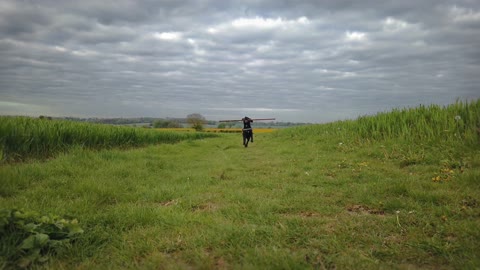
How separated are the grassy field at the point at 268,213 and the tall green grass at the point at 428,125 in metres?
0.18

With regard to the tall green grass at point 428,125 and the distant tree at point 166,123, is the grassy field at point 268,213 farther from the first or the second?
the distant tree at point 166,123

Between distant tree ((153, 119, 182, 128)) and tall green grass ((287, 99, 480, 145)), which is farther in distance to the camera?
distant tree ((153, 119, 182, 128))

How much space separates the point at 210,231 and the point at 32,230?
1.79m

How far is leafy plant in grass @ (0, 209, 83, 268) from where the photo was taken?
2490mm

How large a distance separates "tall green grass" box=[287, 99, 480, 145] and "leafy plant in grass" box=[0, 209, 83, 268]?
8.86 m

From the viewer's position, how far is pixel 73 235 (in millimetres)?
2998

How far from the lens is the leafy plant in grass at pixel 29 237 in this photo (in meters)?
2.49

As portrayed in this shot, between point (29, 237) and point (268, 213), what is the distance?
108 inches

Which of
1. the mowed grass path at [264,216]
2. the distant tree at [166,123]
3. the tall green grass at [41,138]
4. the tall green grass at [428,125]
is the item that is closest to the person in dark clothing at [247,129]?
the tall green grass at [428,125]

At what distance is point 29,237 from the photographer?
2.54 meters

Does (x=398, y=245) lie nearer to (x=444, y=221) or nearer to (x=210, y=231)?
(x=444, y=221)

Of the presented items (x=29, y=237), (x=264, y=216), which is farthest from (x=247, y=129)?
(x=29, y=237)

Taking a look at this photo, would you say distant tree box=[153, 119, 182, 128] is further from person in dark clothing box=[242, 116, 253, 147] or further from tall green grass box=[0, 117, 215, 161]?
tall green grass box=[0, 117, 215, 161]

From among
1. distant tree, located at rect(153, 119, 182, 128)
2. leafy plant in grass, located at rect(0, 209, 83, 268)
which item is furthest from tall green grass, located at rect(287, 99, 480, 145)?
distant tree, located at rect(153, 119, 182, 128)
